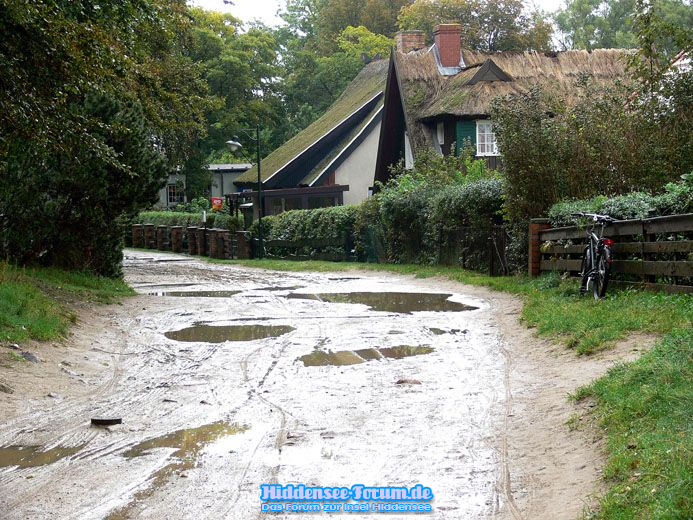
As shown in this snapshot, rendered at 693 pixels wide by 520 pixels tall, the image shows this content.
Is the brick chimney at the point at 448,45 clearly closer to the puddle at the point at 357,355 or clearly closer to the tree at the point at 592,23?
the puddle at the point at 357,355

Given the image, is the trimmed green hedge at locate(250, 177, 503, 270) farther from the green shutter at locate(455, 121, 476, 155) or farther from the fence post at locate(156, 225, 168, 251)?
the fence post at locate(156, 225, 168, 251)

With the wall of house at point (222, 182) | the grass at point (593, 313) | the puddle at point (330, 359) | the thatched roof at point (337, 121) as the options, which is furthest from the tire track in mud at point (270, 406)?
the wall of house at point (222, 182)

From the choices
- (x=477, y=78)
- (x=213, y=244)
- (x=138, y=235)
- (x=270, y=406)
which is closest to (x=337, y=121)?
(x=213, y=244)

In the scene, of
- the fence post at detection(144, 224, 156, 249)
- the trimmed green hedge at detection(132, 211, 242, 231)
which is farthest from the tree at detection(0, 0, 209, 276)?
the fence post at detection(144, 224, 156, 249)

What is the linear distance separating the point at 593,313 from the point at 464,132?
2664 centimetres

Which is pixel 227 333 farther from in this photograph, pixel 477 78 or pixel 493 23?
pixel 493 23

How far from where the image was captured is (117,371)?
10.8m

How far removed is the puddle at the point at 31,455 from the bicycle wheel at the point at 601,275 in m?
8.08

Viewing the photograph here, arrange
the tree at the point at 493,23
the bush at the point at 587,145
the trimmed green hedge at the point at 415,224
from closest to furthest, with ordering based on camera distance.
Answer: the bush at the point at 587,145, the trimmed green hedge at the point at 415,224, the tree at the point at 493,23

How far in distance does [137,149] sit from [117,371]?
9.90 m

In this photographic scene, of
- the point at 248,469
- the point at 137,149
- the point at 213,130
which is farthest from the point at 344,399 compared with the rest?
the point at 213,130

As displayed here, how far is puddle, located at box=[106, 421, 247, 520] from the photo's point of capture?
5887 millimetres

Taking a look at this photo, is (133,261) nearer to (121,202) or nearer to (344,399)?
(121,202)

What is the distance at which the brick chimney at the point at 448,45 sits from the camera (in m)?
41.8
